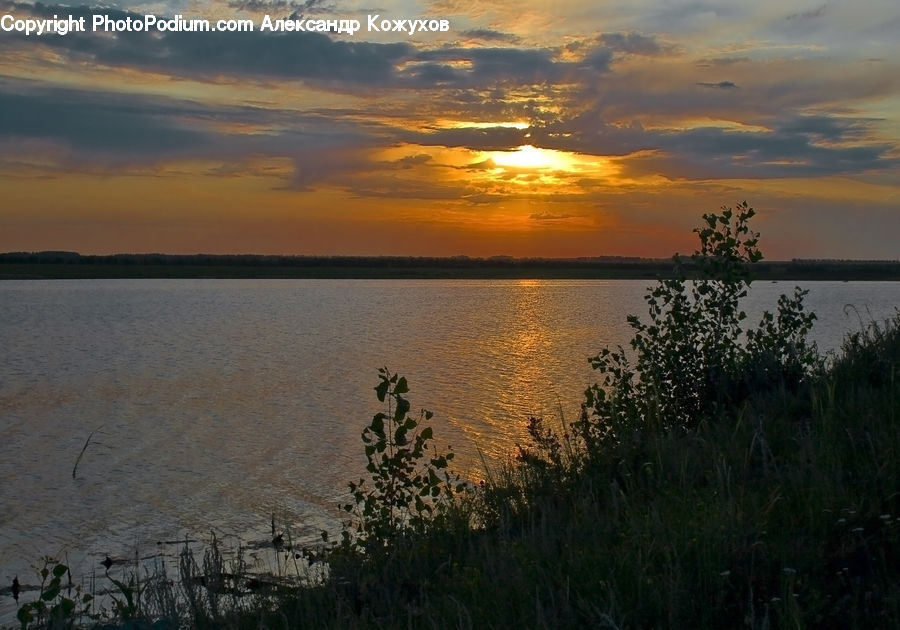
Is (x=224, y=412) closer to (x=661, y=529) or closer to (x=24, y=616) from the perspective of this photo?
(x=24, y=616)

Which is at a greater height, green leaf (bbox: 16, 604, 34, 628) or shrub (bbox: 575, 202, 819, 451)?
shrub (bbox: 575, 202, 819, 451)

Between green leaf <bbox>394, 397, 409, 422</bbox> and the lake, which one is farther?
the lake

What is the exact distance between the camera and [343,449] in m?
14.7

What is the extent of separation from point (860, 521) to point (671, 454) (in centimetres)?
267

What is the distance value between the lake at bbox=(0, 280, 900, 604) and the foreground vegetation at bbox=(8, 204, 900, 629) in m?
2.02

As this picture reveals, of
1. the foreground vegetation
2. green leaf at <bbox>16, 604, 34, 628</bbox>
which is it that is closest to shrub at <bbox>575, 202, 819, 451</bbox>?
the foreground vegetation

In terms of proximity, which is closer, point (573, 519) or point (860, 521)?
point (860, 521)

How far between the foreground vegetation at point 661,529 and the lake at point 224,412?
2.02m

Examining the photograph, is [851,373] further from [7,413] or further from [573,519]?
[7,413]

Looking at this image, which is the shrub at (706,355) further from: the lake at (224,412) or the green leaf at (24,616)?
Result: the green leaf at (24,616)

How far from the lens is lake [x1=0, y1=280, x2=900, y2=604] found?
36.7ft

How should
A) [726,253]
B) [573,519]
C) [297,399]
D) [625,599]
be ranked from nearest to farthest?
1. [625,599]
2. [573,519]
3. [726,253]
4. [297,399]

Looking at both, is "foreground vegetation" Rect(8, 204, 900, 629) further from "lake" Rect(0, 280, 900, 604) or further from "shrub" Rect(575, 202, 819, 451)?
"lake" Rect(0, 280, 900, 604)

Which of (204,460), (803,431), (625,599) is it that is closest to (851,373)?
(803,431)
